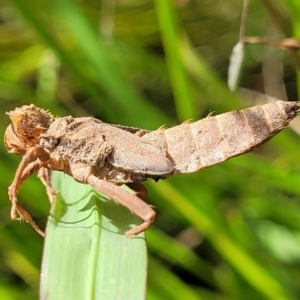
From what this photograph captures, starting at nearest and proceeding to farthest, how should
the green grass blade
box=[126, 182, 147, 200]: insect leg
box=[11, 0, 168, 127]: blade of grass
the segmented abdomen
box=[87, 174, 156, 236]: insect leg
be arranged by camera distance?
the green grass blade → box=[87, 174, 156, 236]: insect leg → the segmented abdomen → box=[126, 182, 147, 200]: insect leg → box=[11, 0, 168, 127]: blade of grass

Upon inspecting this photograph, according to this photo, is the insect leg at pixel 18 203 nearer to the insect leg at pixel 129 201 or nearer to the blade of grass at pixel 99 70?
the insect leg at pixel 129 201

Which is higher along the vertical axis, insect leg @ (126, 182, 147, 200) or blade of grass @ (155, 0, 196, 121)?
blade of grass @ (155, 0, 196, 121)

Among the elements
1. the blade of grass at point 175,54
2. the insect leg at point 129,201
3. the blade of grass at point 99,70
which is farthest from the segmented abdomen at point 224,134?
the blade of grass at point 99,70

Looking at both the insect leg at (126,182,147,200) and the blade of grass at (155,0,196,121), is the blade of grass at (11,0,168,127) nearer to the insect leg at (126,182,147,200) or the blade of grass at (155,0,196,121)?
the blade of grass at (155,0,196,121)

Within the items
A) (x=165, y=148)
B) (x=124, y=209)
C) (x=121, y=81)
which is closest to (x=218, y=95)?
(x=121, y=81)

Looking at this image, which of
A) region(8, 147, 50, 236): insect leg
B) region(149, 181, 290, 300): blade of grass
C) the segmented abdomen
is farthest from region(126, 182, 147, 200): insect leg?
region(149, 181, 290, 300): blade of grass
